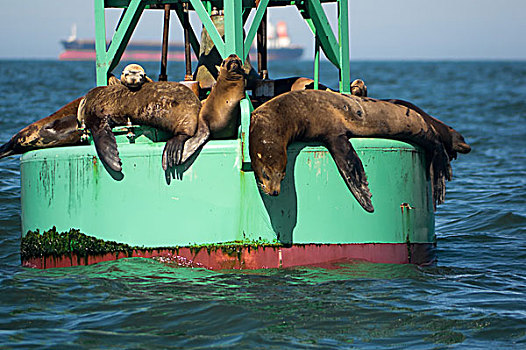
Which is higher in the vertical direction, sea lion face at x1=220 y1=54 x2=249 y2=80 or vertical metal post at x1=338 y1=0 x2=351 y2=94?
vertical metal post at x1=338 y1=0 x2=351 y2=94

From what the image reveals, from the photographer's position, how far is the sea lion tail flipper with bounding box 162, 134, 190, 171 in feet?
22.4

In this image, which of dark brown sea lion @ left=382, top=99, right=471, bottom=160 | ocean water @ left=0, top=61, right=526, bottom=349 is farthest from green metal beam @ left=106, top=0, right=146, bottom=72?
dark brown sea lion @ left=382, top=99, right=471, bottom=160

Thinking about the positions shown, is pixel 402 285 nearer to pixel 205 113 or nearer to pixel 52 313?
pixel 205 113

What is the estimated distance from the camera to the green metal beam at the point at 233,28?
23.8ft

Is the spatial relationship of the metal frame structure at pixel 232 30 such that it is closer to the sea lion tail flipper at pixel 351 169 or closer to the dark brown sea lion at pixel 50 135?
the dark brown sea lion at pixel 50 135

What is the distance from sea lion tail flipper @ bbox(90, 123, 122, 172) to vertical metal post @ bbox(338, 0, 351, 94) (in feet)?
7.72

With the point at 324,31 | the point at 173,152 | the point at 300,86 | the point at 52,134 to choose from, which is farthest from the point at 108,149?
the point at 300,86

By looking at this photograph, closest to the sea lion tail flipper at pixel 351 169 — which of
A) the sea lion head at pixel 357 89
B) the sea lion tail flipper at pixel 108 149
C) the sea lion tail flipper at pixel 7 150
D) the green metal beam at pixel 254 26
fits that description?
the green metal beam at pixel 254 26

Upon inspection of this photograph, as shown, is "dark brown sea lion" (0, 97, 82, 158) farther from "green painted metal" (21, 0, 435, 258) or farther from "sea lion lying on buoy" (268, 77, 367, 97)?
"sea lion lying on buoy" (268, 77, 367, 97)

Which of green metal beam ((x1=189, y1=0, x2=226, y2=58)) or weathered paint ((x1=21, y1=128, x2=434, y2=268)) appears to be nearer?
weathered paint ((x1=21, y1=128, x2=434, y2=268))

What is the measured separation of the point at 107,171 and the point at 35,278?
111 centimetres

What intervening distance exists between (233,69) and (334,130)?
965mm

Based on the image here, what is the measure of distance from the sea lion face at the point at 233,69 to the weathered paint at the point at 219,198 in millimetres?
569

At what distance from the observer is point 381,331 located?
5891 mm
